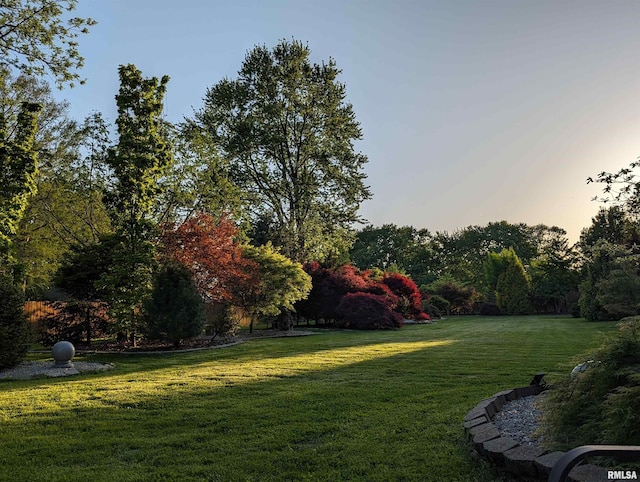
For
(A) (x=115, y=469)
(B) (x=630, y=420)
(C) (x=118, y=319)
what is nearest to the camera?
(B) (x=630, y=420)

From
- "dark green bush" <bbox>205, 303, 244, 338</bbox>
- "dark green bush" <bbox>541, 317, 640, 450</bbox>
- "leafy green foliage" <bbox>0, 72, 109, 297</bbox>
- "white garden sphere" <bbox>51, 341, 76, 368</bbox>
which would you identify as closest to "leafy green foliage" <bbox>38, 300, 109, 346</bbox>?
"leafy green foliage" <bbox>0, 72, 109, 297</bbox>

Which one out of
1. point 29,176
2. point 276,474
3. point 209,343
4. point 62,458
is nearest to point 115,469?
point 62,458

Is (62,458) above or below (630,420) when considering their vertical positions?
below

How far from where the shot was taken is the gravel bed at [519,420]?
3700 mm

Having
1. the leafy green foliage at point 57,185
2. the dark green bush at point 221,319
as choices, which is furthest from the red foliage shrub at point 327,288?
the leafy green foliage at point 57,185

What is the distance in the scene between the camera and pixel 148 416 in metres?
5.17

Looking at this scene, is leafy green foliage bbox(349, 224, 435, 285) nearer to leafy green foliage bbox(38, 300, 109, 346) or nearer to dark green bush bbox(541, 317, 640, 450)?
leafy green foliage bbox(38, 300, 109, 346)

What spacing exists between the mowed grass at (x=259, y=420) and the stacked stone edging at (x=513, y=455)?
4.8 inches

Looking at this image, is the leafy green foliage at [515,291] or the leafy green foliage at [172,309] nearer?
the leafy green foliage at [172,309]

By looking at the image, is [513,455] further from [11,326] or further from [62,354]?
[11,326]

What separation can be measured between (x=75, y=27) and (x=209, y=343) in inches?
338

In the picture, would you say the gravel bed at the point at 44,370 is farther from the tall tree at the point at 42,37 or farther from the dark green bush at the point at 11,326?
the tall tree at the point at 42,37

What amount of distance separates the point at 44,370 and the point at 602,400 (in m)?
9.09

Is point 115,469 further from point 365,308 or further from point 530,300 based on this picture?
point 530,300
